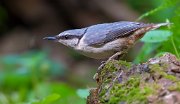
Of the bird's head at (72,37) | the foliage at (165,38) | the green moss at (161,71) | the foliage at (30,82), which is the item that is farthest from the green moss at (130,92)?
the foliage at (30,82)

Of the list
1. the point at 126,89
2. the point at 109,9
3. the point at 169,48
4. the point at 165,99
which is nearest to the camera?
the point at 165,99

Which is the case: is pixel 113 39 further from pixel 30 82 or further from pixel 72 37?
pixel 30 82

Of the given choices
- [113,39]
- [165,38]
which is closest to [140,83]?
[113,39]

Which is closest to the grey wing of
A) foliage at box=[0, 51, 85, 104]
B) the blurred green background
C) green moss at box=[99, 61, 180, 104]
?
green moss at box=[99, 61, 180, 104]

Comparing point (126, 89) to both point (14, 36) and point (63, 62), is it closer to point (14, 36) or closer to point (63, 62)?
point (63, 62)

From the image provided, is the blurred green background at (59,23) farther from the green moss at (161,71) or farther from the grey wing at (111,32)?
the green moss at (161,71)

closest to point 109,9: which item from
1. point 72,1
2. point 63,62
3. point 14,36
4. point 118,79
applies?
point 72,1
